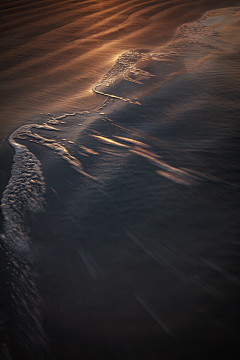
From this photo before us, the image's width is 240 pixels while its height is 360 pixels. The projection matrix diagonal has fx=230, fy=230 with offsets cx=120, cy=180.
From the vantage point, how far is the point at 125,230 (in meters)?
1.41

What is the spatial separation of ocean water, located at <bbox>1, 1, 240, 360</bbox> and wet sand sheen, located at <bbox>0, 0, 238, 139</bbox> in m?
0.32

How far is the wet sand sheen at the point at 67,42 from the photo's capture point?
2.81 meters

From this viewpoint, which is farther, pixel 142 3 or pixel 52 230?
pixel 142 3

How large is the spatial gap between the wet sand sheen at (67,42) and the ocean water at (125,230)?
0.32 m

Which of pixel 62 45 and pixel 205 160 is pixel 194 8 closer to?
pixel 62 45

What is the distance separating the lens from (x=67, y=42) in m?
4.47

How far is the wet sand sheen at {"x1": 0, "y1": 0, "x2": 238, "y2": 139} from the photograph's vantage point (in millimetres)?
2812

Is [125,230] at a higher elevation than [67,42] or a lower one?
lower

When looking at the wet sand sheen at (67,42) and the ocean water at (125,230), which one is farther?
the wet sand sheen at (67,42)

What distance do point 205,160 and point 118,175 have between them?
719mm

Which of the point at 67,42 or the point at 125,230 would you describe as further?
the point at 67,42

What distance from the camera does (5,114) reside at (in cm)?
252

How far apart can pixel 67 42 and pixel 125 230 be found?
14.5 ft

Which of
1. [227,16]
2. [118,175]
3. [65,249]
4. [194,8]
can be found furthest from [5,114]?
[194,8]
